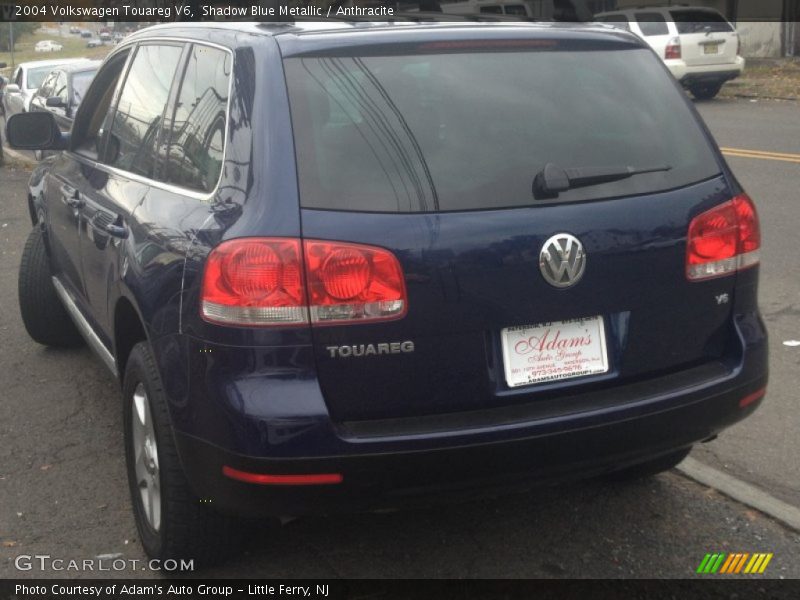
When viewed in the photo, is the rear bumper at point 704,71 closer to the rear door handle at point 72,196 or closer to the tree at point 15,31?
the rear door handle at point 72,196

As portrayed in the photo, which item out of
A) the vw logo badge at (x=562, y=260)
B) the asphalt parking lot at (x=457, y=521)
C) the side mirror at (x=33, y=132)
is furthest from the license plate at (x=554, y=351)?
the side mirror at (x=33, y=132)

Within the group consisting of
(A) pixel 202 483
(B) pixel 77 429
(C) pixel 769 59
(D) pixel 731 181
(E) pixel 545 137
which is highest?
(E) pixel 545 137

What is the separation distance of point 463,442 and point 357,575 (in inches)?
34.7

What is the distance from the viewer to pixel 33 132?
18.4ft

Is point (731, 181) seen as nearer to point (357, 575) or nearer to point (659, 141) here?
point (659, 141)

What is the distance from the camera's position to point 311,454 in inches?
122

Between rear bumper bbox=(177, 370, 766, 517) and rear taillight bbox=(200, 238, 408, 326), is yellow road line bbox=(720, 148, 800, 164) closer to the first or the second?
rear bumper bbox=(177, 370, 766, 517)

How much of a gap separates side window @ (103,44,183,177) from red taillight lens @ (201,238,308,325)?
3.74ft

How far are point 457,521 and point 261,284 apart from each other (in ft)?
4.86

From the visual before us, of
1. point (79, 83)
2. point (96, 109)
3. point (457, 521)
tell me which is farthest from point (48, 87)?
point (457, 521)

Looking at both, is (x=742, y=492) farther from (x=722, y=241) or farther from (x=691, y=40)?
(x=691, y=40)

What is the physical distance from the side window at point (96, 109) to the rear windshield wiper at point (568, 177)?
2464 mm

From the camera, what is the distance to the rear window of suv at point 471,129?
3.21 metres

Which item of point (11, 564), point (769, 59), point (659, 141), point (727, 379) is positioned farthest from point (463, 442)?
point (769, 59)
